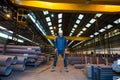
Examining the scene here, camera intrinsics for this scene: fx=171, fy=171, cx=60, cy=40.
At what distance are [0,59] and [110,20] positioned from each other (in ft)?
40.9

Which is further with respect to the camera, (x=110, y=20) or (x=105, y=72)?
(x=110, y=20)

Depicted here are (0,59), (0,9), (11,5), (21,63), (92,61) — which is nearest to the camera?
(0,59)

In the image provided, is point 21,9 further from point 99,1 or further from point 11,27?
point 99,1

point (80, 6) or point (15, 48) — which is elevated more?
point (80, 6)

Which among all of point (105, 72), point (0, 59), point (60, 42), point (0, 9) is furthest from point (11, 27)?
point (105, 72)

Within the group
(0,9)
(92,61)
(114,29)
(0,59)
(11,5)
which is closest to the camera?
(0,59)

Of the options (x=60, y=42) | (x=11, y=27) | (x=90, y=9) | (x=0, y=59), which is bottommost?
→ (x=0, y=59)

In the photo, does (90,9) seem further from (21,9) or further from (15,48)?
(15,48)

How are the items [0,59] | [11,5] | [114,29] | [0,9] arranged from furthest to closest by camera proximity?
[114,29] → [11,5] → [0,9] → [0,59]

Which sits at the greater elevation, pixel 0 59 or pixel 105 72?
pixel 0 59

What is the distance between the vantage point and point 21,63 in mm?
6055

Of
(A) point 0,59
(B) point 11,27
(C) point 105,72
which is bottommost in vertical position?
(C) point 105,72

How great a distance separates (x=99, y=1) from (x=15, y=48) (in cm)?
470

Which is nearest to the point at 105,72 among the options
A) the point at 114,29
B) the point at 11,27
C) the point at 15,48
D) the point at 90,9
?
the point at 15,48
